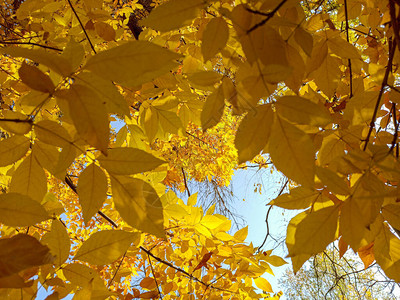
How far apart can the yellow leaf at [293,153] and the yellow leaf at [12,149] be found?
45cm

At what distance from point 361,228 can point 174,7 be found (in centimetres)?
38

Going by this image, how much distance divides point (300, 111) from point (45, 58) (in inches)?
12.7

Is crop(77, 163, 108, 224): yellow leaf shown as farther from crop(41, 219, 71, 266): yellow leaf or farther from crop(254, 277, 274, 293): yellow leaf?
crop(254, 277, 274, 293): yellow leaf

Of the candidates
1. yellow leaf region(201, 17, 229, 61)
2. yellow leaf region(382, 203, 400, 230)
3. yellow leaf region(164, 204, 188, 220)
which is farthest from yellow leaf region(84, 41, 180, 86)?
yellow leaf region(164, 204, 188, 220)

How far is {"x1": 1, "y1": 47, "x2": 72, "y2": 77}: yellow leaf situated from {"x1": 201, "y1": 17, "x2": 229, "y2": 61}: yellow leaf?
0.20 meters

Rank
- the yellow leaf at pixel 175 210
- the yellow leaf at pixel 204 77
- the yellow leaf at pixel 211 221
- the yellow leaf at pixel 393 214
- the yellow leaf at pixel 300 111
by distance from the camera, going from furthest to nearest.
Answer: the yellow leaf at pixel 211 221, the yellow leaf at pixel 175 210, the yellow leaf at pixel 204 77, the yellow leaf at pixel 393 214, the yellow leaf at pixel 300 111

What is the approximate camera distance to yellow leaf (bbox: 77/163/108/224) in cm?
45

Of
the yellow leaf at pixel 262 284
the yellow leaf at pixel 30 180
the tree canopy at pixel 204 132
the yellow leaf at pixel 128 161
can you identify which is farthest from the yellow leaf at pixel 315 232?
the yellow leaf at pixel 262 284

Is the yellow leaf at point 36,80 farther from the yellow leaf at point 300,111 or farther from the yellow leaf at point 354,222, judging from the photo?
the yellow leaf at point 354,222

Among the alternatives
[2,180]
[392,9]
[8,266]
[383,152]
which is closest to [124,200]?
[8,266]

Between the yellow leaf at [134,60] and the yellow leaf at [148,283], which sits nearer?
the yellow leaf at [134,60]

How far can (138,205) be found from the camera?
44 centimetres

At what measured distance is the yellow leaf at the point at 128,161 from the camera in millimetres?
446

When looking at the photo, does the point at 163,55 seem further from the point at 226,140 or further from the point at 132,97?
the point at 226,140
